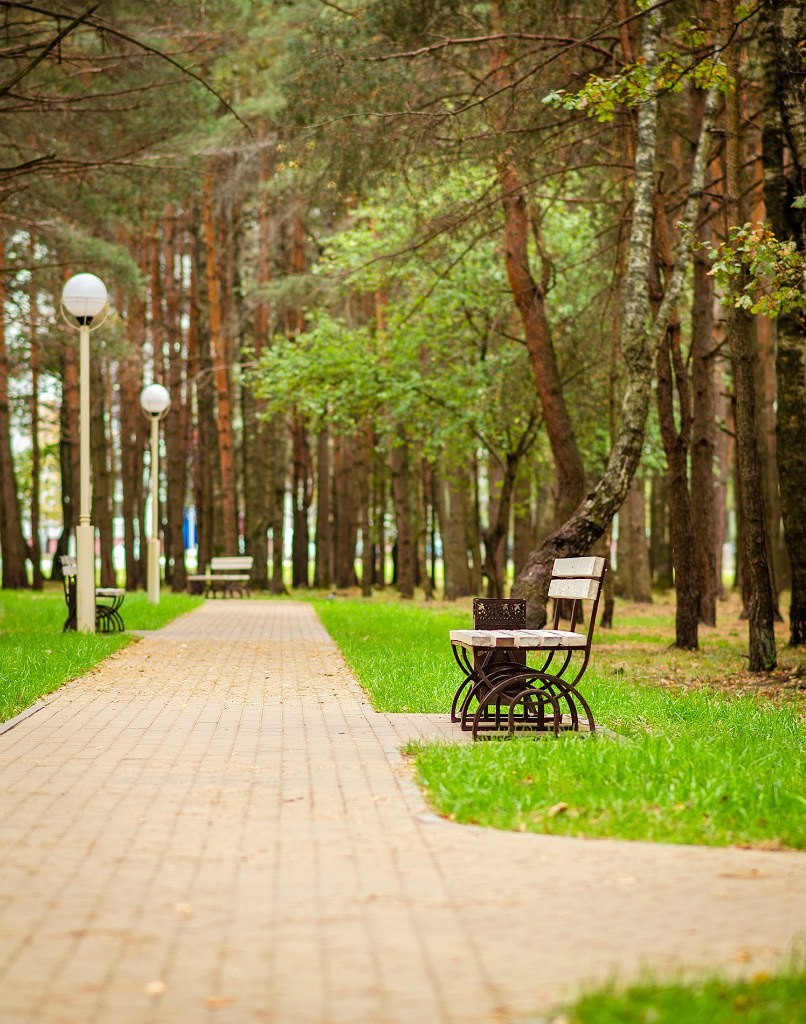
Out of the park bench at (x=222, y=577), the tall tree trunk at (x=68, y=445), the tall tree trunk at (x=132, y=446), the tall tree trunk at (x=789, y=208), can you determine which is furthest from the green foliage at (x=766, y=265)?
the tall tree trunk at (x=132, y=446)

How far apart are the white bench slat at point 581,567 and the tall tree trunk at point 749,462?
4.06 m

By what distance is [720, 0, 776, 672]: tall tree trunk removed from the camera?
1457 centimetres

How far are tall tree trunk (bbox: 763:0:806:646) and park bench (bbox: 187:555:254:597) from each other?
18.7 metres

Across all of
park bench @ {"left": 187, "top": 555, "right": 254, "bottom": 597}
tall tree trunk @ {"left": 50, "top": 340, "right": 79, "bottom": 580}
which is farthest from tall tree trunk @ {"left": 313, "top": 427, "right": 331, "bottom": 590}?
tall tree trunk @ {"left": 50, "top": 340, "right": 79, "bottom": 580}

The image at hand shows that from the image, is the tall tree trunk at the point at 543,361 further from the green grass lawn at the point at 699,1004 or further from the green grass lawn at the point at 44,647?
the green grass lawn at the point at 699,1004

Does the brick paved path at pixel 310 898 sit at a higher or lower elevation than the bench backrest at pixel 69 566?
lower

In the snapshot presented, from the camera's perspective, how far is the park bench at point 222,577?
32.9 meters

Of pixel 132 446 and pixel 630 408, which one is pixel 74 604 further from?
pixel 132 446

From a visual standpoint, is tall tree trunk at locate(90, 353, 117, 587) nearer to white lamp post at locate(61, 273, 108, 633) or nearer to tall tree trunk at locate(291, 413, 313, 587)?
tall tree trunk at locate(291, 413, 313, 587)

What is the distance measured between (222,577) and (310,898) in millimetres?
27274

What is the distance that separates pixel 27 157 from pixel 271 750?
16724mm

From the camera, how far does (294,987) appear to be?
3982 millimetres

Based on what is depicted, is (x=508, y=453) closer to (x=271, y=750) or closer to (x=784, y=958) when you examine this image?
(x=271, y=750)

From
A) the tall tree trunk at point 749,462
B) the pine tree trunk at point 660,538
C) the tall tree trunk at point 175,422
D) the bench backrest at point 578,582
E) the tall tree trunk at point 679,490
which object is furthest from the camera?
the pine tree trunk at point 660,538
